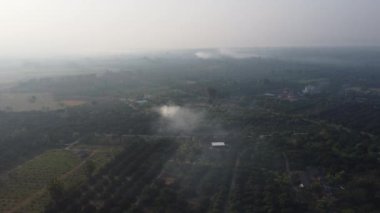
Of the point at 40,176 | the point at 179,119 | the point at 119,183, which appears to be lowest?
the point at 40,176

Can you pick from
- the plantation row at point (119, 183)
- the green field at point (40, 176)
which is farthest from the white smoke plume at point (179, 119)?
the green field at point (40, 176)

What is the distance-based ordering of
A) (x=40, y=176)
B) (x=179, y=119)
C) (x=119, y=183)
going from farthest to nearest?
(x=179, y=119) < (x=40, y=176) < (x=119, y=183)

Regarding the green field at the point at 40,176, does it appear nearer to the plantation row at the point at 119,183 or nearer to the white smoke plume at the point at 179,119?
the plantation row at the point at 119,183

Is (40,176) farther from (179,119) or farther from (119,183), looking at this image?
(179,119)

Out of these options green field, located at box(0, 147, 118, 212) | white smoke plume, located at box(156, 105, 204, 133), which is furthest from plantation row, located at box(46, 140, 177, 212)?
white smoke plume, located at box(156, 105, 204, 133)

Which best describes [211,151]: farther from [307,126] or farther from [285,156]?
[307,126]

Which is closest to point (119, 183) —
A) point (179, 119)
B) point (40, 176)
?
point (40, 176)

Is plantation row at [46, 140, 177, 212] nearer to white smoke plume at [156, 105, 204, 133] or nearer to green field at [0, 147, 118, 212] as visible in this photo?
green field at [0, 147, 118, 212]

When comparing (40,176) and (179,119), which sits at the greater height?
(179,119)

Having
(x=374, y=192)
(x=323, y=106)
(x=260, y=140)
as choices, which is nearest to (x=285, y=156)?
(x=260, y=140)
